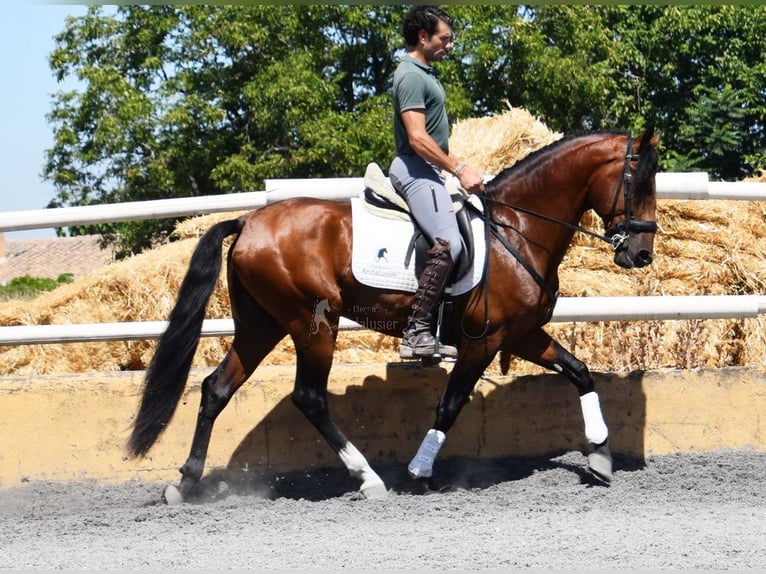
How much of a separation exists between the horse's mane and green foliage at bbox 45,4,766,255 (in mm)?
14996

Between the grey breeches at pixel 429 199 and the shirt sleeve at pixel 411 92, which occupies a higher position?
the shirt sleeve at pixel 411 92

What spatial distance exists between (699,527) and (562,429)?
1.89 meters

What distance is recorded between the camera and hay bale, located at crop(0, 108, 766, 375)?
825 cm

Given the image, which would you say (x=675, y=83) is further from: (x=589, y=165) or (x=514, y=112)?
(x=589, y=165)

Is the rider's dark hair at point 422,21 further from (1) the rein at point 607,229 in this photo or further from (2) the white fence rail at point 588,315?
(2) the white fence rail at point 588,315

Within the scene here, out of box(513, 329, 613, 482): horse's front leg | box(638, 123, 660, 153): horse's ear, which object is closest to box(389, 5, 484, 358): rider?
box(513, 329, 613, 482): horse's front leg

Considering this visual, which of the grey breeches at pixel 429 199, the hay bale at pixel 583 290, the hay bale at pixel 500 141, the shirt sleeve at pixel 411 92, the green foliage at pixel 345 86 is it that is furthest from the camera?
the green foliage at pixel 345 86

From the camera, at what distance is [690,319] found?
7688mm

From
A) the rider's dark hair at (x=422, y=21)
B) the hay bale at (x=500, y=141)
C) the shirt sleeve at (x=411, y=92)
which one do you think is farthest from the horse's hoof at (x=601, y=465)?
the hay bale at (x=500, y=141)

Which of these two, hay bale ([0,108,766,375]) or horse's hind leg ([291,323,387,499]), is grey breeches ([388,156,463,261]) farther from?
hay bale ([0,108,766,375])

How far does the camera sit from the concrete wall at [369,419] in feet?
→ 24.4

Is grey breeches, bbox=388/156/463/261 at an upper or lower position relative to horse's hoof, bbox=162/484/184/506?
upper

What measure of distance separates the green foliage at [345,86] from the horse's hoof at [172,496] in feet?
50.9

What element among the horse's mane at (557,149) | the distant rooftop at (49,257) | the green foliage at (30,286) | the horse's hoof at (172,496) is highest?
the horse's mane at (557,149)
